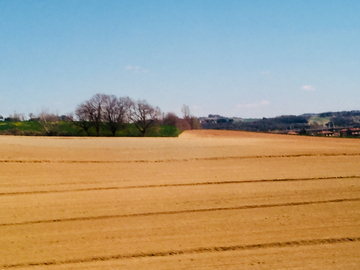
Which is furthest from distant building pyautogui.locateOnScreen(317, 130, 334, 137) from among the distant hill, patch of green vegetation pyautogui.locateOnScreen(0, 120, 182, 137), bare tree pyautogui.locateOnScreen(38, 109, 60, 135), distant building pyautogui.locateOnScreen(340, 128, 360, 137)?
bare tree pyautogui.locateOnScreen(38, 109, 60, 135)

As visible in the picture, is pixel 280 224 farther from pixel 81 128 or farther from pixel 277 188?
pixel 81 128

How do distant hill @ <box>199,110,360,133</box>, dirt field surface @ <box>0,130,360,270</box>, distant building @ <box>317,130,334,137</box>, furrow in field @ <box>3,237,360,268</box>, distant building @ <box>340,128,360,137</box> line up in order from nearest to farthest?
furrow in field @ <box>3,237,360,268</box> < dirt field surface @ <box>0,130,360,270</box> < distant building @ <box>340,128,360,137</box> < distant building @ <box>317,130,334,137</box> < distant hill @ <box>199,110,360,133</box>

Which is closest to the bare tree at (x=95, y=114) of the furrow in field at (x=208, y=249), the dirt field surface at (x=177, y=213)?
the dirt field surface at (x=177, y=213)

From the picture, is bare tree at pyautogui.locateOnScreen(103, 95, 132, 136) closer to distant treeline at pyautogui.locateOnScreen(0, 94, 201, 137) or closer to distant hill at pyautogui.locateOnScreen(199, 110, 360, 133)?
distant treeline at pyautogui.locateOnScreen(0, 94, 201, 137)

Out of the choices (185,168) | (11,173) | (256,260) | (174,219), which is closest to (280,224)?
(256,260)

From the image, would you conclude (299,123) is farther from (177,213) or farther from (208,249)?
(208,249)

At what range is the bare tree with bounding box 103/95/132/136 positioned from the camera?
43.3 m

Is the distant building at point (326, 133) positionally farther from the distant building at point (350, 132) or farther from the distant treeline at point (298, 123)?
the distant treeline at point (298, 123)

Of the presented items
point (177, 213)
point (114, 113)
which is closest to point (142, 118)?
point (114, 113)

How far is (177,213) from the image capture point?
10.5 meters

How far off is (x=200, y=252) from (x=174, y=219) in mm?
2244

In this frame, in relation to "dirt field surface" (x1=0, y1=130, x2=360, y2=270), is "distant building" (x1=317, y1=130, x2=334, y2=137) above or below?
above

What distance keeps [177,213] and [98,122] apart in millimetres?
34203

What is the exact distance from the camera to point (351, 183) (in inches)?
558
